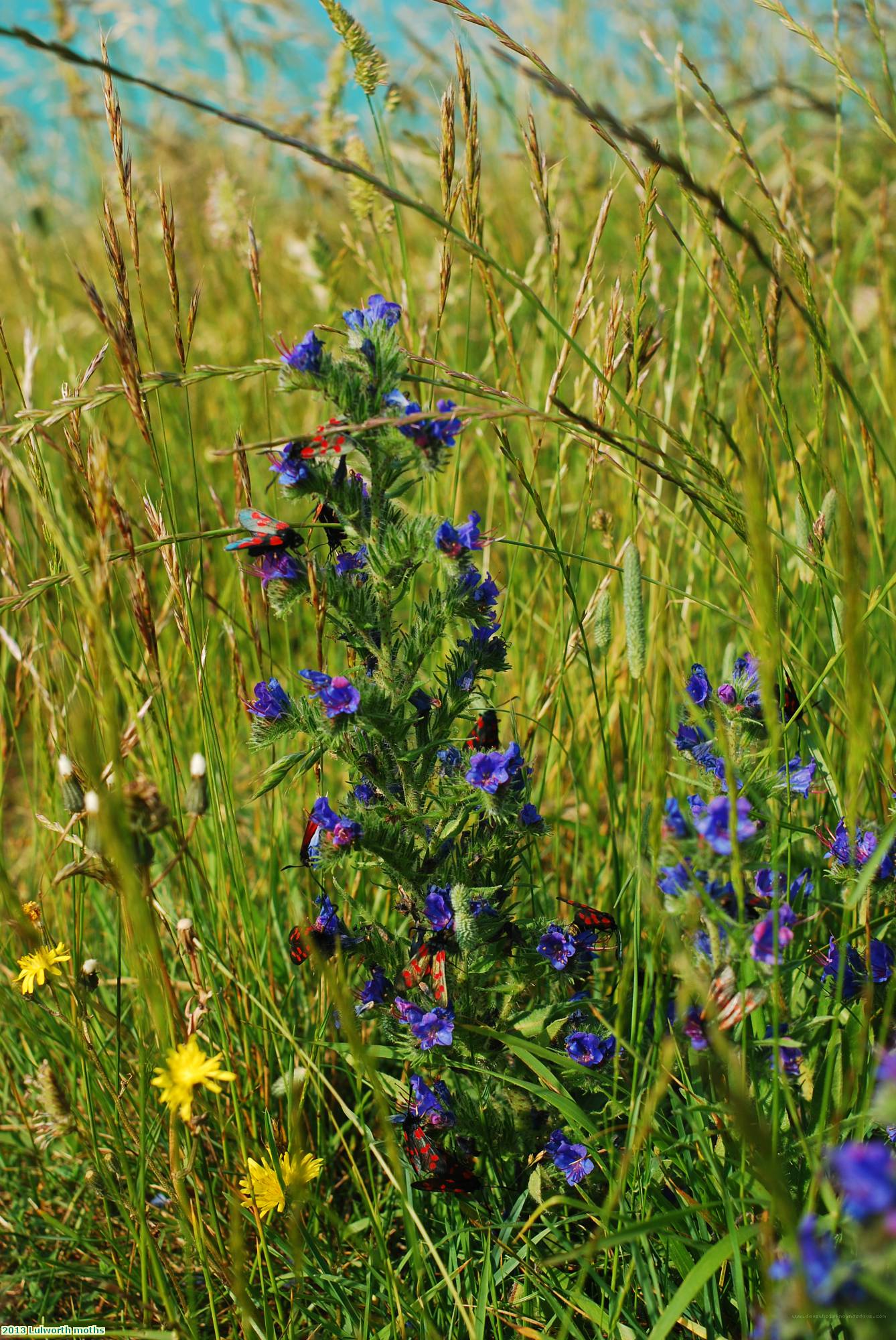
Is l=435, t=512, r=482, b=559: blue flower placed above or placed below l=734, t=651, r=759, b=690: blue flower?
above

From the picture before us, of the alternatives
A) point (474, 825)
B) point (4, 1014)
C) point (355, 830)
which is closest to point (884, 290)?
point (474, 825)

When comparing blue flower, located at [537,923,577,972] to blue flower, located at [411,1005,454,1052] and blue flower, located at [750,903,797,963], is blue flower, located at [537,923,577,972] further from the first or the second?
blue flower, located at [750,903,797,963]

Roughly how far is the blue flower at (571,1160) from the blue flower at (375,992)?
364mm

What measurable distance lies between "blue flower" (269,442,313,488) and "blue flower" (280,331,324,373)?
0.12m

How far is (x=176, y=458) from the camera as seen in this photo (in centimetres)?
392

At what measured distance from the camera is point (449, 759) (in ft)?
5.38

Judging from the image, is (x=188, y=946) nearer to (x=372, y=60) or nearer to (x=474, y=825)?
(x=474, y=825)

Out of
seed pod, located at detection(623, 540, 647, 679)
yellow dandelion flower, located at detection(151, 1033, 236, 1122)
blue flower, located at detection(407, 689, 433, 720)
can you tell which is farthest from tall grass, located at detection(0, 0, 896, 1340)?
blue flower, located at detection(407, 689, 433, 720)

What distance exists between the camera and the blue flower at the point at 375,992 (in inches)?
63.4

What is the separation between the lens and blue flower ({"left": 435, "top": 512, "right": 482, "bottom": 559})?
1484 mm

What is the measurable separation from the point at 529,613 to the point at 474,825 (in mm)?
669


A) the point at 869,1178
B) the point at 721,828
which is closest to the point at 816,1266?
the point at 869,1178

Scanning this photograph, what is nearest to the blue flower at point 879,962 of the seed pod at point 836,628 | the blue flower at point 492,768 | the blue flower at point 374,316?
the seed pod at point 836,628

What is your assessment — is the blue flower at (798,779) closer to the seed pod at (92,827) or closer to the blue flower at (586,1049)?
the blue flower at (586,1049)
